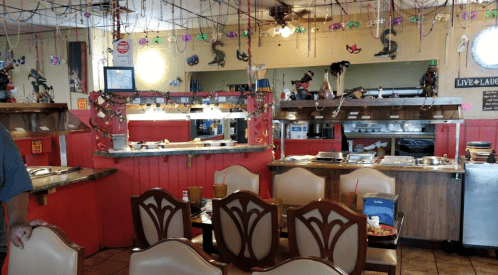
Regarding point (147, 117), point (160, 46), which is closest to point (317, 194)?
point (147, 117)

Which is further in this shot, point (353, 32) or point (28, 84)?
point (28, 84)

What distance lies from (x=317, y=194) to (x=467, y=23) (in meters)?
5.50

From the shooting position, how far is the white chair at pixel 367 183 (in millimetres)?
3406

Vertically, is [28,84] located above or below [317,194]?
above

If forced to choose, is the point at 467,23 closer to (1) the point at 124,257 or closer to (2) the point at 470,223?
(2) the point at 470,223

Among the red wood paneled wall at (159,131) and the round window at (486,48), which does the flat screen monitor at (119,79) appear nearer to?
the red wood paneled wall at (159,131)

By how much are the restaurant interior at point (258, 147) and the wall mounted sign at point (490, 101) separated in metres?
0.02

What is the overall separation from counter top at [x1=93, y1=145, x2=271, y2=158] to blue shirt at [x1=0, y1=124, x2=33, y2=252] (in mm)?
2297

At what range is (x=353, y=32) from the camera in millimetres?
7684

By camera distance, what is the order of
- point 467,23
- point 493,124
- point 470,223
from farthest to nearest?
point 467,23 < point 493,124 < point 470,223

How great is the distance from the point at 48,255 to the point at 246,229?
123 centimetres

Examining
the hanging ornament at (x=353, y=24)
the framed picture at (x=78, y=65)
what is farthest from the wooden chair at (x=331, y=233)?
→ the framed picture at (x=78, y=65)

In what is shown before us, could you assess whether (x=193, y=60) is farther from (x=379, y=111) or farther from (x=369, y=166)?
(x=369, y=166)

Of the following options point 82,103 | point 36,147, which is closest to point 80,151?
point 36,147
